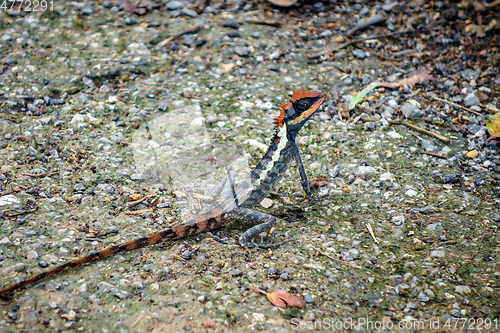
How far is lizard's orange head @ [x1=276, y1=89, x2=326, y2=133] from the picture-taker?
4125 mm

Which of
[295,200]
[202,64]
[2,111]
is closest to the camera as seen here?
[295,200]

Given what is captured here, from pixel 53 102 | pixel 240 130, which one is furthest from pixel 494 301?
pixel 53 102

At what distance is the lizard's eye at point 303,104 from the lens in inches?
163

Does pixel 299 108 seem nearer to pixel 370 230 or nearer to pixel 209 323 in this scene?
pixel 370 230

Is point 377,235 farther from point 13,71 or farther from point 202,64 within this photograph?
point 13,71

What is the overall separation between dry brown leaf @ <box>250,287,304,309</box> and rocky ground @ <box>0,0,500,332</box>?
6 centimetres

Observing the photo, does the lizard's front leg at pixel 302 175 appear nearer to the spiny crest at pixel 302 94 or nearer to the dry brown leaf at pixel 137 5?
the spiny crest at pixel 302 94

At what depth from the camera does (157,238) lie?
12.1ft

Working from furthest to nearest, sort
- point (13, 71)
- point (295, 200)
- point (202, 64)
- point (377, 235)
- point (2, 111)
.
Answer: point (202, 64), point (13, 71), point (2, 111), point (295, 200), point (377, 235)

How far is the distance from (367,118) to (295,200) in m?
1.81

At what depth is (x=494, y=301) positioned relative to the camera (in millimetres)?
3217

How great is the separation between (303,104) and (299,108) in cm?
7

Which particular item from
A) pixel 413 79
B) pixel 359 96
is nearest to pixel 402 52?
pixel 413 79

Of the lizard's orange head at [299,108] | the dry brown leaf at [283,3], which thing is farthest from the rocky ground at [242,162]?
the lizard's orange head at [299,108]
